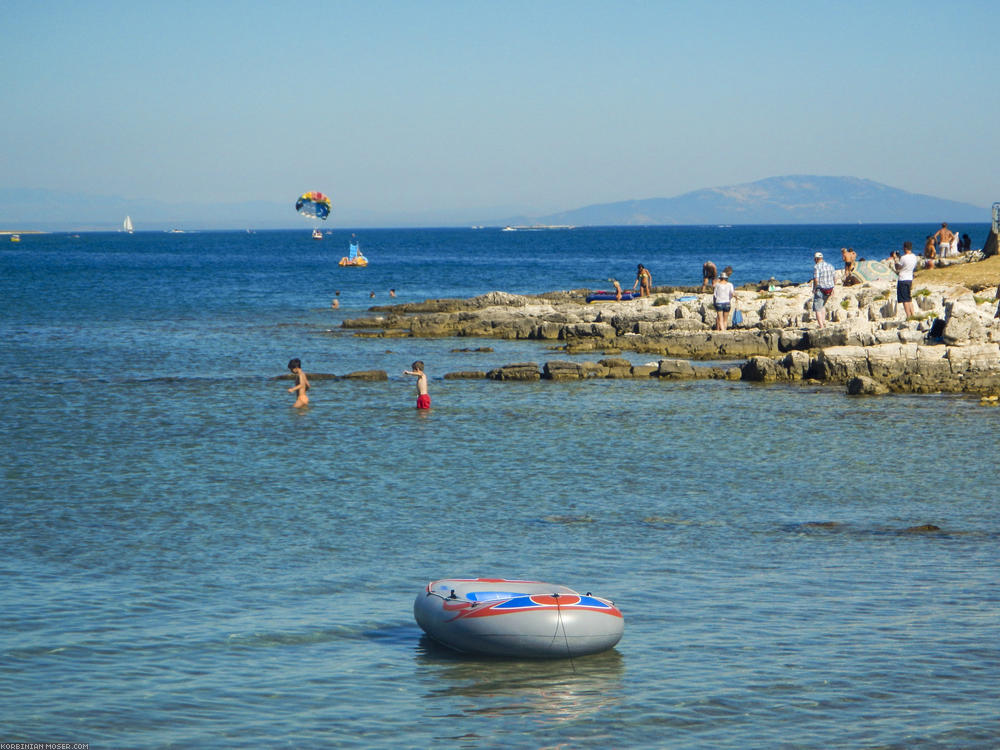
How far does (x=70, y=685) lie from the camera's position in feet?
33.5

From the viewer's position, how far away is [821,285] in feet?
108

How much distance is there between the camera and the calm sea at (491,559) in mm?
9680

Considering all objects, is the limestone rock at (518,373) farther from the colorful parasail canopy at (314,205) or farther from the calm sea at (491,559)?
the colorful parasail canopy at (314,205)

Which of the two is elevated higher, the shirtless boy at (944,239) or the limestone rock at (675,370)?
the shirtless boy at (944,239)

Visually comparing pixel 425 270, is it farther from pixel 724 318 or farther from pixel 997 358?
pixel 997 358

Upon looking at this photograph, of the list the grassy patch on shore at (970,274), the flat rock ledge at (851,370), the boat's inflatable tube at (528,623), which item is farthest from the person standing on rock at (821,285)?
the boat's inflatable tube at (528,623)

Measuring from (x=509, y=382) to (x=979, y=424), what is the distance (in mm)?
12178

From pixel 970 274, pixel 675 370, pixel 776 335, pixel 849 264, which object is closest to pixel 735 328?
pixel 776 335

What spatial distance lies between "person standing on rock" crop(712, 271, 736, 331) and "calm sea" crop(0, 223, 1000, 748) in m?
6.36

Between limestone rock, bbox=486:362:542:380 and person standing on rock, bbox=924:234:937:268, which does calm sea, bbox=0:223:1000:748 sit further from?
person standing on rock, bbox=924:234:937:268

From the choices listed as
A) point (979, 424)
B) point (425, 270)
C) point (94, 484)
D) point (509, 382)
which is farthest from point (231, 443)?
point (425, 270)

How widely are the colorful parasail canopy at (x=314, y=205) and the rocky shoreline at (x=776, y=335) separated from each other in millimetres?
86185

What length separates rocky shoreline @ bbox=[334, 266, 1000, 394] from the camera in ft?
90.7

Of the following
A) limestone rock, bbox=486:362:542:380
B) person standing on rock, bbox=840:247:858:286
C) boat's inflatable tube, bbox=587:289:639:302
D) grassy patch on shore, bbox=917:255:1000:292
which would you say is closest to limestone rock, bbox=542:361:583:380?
limestone rock, bbox=486:362:542:380
